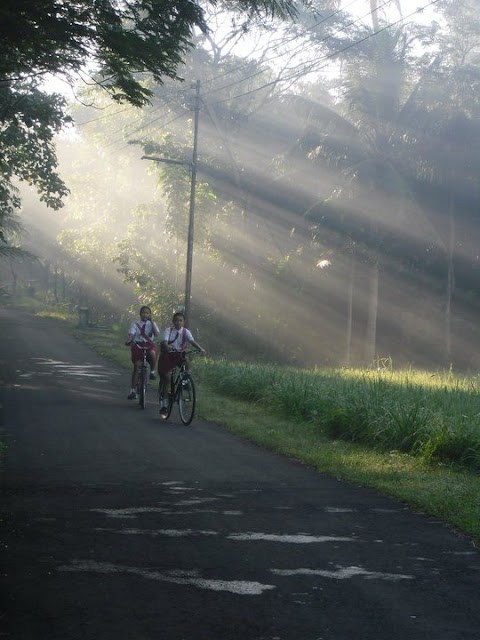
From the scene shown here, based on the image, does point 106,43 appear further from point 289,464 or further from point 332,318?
point 332,318

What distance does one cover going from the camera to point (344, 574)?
5945 mm

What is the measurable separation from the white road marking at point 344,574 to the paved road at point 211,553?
0.05 feet

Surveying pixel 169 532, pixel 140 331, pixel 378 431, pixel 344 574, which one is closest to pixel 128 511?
pixel 169 532

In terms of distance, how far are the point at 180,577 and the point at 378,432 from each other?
23.0 feet

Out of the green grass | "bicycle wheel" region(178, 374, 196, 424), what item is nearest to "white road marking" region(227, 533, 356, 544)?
the green grass

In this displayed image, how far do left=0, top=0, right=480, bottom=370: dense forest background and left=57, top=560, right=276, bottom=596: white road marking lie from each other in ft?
78.4

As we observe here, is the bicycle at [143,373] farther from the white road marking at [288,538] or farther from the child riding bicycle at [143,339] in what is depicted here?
the white road marking at [288,538]

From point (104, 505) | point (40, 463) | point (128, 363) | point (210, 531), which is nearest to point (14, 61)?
point (40, 463)

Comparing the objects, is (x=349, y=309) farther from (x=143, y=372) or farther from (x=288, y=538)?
(x=288, y=538)

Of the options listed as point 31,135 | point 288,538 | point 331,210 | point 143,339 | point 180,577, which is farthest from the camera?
point 331,210

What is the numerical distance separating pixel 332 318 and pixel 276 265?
3590mm

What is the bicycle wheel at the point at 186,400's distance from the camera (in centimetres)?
1466

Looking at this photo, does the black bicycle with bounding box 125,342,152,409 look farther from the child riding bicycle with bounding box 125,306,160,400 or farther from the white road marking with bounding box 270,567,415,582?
the white road marking with bounding box 270,567,415,582

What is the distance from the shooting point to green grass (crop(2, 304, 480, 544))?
913 centimetres
